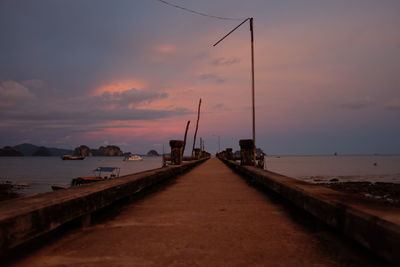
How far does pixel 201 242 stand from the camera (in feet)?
12.4

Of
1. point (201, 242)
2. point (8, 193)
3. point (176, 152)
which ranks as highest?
point (176, 152)

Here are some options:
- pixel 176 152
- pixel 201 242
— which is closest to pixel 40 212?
pixel 201 242

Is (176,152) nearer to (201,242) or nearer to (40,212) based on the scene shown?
(201,242)

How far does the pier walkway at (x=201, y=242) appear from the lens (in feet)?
10.3

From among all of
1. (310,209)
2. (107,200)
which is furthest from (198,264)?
(107,200)

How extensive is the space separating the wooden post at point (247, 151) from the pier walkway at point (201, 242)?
9172mm

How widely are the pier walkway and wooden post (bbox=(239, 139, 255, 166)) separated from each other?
917cm

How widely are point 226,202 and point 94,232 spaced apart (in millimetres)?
3280

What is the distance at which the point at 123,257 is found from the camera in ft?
10.7

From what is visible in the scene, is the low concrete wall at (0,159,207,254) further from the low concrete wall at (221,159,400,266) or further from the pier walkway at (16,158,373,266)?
the low concrete wall at (221,159,400,266)

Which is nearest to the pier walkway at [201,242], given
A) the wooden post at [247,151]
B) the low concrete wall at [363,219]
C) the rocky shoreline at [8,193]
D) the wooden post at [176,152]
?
the low concrete wall at [363,219]

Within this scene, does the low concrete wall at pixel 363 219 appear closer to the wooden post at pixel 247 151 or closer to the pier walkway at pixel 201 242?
the pier walkway at pixel 201 242

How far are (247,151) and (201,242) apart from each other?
1160 cm

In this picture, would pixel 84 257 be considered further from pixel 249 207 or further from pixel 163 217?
pixel 249 207
